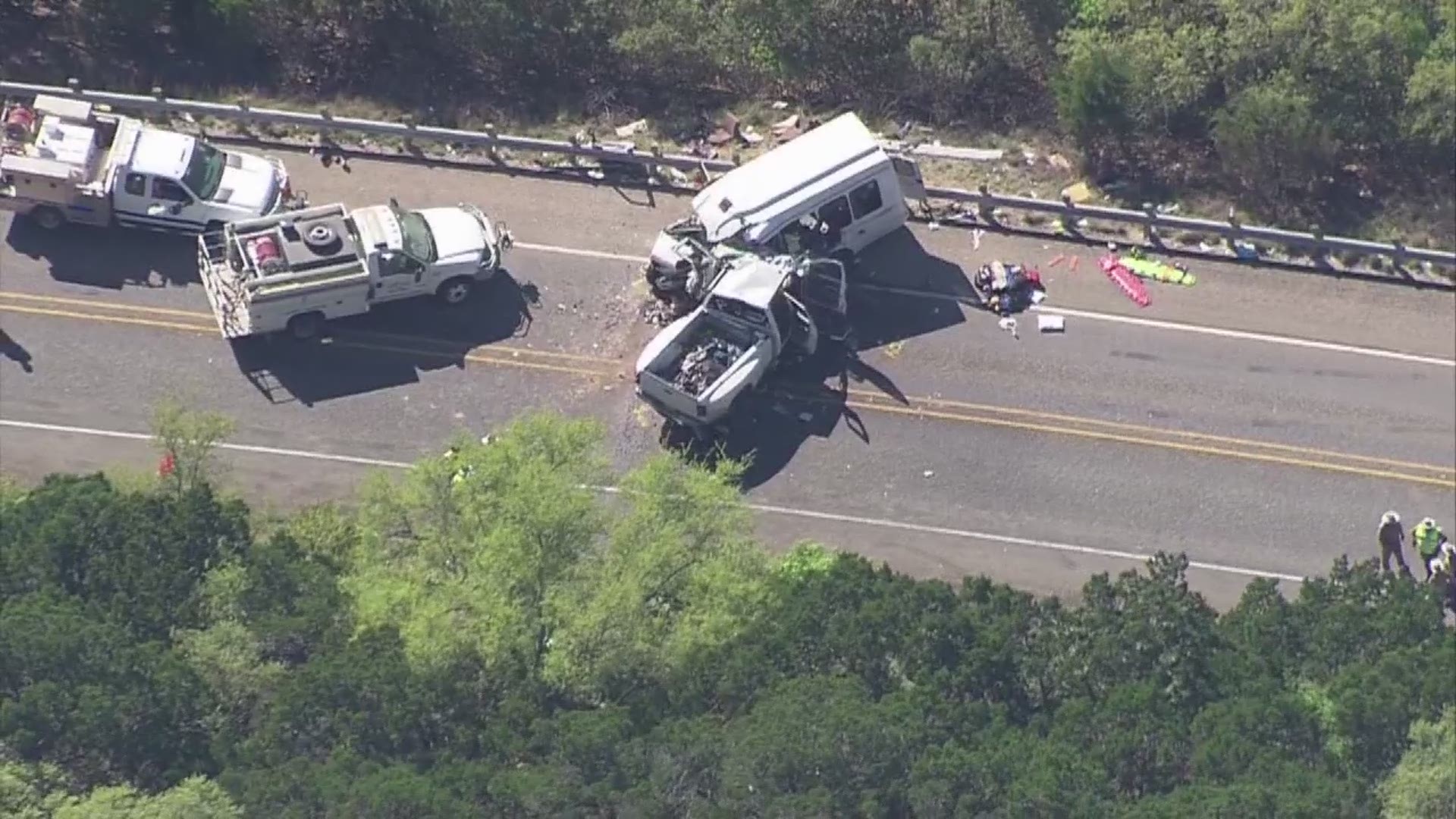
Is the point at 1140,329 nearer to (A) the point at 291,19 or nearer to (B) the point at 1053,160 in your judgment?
(B) the point at 1053,160

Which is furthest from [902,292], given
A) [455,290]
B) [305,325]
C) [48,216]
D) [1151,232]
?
[48,216]

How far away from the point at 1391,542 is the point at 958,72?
12431 millimetres

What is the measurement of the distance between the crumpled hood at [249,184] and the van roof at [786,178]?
7689 mm

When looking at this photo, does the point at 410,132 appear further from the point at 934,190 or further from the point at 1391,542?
the point at 1391,542

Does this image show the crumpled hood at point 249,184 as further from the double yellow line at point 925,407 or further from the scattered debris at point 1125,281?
the scattered debris at point 1125,281

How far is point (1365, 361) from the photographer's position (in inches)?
1416

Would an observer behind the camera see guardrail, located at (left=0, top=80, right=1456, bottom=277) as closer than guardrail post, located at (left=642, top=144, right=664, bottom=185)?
Yes

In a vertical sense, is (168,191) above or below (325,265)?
above

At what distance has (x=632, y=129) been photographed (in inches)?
1517

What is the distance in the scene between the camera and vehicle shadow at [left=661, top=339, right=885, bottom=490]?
33.9 m

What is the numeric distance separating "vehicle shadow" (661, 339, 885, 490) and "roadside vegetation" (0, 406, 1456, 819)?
2985 millimetres

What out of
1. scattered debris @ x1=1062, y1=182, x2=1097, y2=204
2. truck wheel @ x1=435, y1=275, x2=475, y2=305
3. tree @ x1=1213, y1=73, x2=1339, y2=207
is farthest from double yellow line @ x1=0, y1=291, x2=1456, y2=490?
tree @ x1=1213, y1=73, x2=1339, y2=207

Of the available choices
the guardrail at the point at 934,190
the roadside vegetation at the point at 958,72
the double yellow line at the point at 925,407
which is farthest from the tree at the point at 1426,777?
the roadside vegetation at the point at 958,72

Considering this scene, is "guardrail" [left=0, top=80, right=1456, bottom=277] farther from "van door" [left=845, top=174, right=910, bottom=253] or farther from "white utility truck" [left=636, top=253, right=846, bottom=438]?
"white utility truck" [left=636, top=253, right=846, bottom=438]
